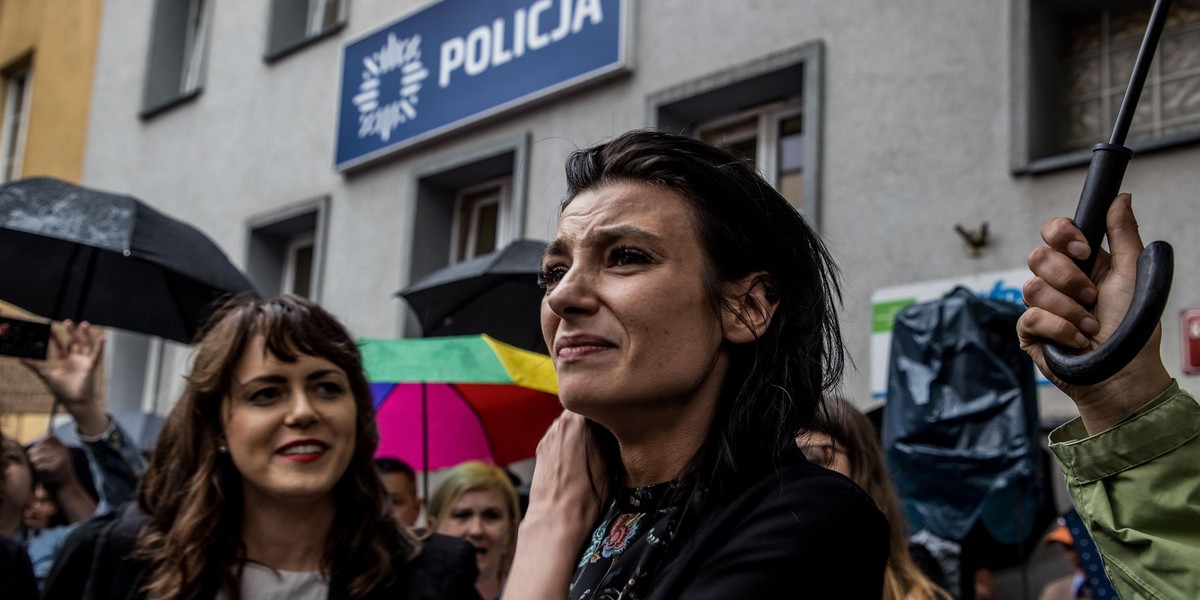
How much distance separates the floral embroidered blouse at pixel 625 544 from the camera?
5.61ft

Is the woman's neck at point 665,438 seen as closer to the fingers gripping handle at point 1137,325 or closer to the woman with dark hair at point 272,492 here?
the fingers gripping handle at point 1137,325

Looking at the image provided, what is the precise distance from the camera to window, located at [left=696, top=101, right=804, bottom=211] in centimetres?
820

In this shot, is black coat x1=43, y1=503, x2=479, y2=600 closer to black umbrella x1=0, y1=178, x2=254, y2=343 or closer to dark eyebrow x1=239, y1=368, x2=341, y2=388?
dark eyebrow x1=239, y1=368, x2=341, y2=388

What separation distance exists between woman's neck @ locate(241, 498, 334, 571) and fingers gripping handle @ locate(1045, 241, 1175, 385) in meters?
2.02

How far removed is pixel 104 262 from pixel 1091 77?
16.9 feet

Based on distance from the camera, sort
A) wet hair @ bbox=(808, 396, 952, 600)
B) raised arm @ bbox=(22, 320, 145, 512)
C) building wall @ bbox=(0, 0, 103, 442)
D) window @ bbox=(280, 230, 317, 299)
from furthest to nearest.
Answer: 1. building wall @ bbox=(0, 0, 103, 442)
2. window @ bbox=(280, 230, 317, 299)
3. raised arm @ bbox=(22, 320, 145, 512)
4. wet hair @ bbox=(808, 396, 952, 600)

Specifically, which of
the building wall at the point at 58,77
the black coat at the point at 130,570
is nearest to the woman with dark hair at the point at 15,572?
the black coat at the point at 130,570

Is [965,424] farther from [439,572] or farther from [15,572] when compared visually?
[15,572]

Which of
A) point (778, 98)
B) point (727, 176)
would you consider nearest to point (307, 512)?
point (727, 176)

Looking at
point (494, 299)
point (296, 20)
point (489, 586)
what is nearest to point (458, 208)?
point (296, 20)

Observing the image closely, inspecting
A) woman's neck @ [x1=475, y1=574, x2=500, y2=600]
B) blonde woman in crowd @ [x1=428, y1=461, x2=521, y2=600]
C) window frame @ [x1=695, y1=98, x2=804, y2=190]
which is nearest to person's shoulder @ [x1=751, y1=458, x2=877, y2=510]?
woman's neck @ [x1=475, y1=574, x2=500, y2=600]

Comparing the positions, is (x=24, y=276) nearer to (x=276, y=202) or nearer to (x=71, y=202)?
(x=71, y=202)

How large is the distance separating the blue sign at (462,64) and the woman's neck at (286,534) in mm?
6281

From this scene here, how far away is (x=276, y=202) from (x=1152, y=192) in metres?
8.40
